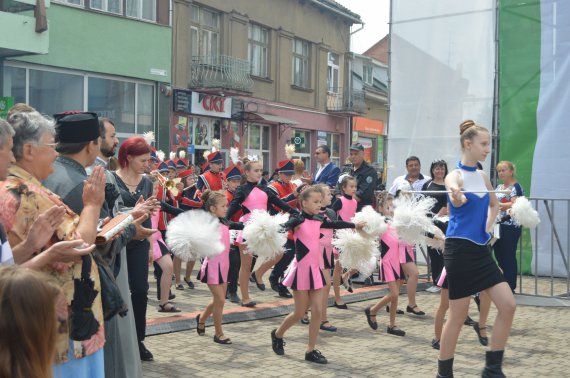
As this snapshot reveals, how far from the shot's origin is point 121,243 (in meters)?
4.09

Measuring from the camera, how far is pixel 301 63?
A: 31.6 meters

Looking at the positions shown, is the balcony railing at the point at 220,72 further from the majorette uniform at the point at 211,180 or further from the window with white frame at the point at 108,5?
the majorette uniform at the point at 211,180

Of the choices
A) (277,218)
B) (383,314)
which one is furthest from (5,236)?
(383,314)

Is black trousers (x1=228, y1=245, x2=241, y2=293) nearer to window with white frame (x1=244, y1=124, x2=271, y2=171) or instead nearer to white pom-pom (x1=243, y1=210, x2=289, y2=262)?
white pom-pom (x1=243, y1=210, x2=289, y2=262)

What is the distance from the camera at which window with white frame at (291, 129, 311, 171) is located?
99.3 feet

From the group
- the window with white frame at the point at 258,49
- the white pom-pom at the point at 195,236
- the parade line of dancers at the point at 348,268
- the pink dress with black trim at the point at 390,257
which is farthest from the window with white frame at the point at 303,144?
the white pom-pom at the point at 195,236

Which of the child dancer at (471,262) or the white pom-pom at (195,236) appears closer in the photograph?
the child dancer at (471,262)

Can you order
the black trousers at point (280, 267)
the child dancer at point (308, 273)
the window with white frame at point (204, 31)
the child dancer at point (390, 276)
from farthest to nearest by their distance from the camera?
the window with white frame at point (204, 31) → the black trousers at point (280, 267) → the child dancer at point (390, 276) → the child dancer at point (308, 273)

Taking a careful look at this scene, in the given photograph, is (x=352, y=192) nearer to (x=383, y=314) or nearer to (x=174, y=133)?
(x=383, y=314)

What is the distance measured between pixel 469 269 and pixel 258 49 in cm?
2368

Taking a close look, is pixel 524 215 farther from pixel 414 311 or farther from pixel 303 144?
pixel 303 144

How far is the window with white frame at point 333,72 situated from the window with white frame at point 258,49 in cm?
551

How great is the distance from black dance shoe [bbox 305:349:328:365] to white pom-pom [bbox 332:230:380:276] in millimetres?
1171

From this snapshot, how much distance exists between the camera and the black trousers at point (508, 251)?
1028 cm
